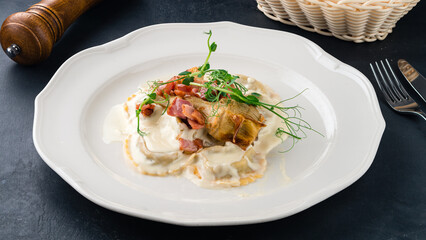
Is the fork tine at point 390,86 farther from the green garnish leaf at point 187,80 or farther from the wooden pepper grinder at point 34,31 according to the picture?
the wooden pepper grinder at point 34,31

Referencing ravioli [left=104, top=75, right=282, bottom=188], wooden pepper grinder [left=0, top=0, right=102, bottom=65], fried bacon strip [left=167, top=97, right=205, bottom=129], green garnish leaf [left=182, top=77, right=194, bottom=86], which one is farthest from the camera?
wooden pepper grinder [left=0, top=0, right=102, bottom=65]

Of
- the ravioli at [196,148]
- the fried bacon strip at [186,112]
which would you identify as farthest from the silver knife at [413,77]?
the fried bacon strip at [186,112]

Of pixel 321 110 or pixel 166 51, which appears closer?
pixel 321 110

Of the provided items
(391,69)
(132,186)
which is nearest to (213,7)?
(391,69)

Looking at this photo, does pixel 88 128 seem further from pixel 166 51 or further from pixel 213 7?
pixel 213 7

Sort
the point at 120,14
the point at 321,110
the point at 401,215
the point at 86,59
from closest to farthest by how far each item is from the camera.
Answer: the point at 401,215
the point at 321,110
the point at 86,59
the point at 120,14

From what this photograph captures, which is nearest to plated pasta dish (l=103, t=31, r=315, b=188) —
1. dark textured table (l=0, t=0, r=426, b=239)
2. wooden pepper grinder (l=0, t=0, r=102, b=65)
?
dark textured table (l=0, t=0, r=426, b=239)

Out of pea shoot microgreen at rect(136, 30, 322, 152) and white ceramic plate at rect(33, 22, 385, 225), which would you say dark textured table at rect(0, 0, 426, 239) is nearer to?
white ceramic plate at rect(33, 22, 385, 225)
